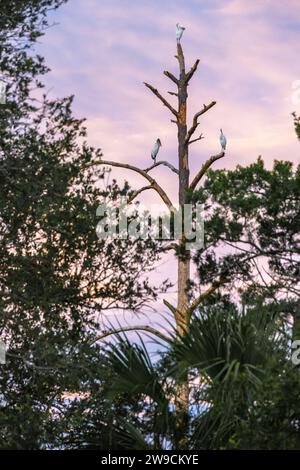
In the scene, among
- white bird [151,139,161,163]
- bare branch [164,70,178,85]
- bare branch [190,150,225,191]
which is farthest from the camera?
bare branch [164,70,178,85]

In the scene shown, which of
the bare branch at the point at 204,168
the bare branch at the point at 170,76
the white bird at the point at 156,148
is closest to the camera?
the bare branch at the point at 204,168

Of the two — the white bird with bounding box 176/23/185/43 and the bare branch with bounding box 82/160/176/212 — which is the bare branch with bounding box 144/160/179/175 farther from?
the white bird with bounding box 176/23/185/43

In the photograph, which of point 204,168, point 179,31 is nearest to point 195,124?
point 204,168

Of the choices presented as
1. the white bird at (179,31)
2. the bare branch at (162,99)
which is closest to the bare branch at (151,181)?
the bare branch at (162,99)

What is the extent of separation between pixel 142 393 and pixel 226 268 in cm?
646

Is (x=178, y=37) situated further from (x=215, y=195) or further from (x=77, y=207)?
(x=77, y=207)

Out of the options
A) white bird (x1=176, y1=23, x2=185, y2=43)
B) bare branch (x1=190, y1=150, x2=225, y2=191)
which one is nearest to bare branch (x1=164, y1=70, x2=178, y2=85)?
white bird (x1=176, y1=23, x2=185, y2=43)

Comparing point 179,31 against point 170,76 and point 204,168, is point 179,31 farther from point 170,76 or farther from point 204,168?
point 204,168

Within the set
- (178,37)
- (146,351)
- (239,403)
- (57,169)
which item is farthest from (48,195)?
(178,37)

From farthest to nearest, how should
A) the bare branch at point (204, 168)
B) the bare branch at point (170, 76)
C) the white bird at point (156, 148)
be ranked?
the bare branch at point (170, 76) < the white bird at point (156, 148) < the bare branch at point (204, 168)

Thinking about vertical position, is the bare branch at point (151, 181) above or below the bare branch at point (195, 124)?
below

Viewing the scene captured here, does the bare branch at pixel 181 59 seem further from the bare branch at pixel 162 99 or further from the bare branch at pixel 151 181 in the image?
the bare branch at pixel 151 181

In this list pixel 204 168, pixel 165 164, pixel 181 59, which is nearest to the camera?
pixel 204 168

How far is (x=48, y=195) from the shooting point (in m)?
12.2
